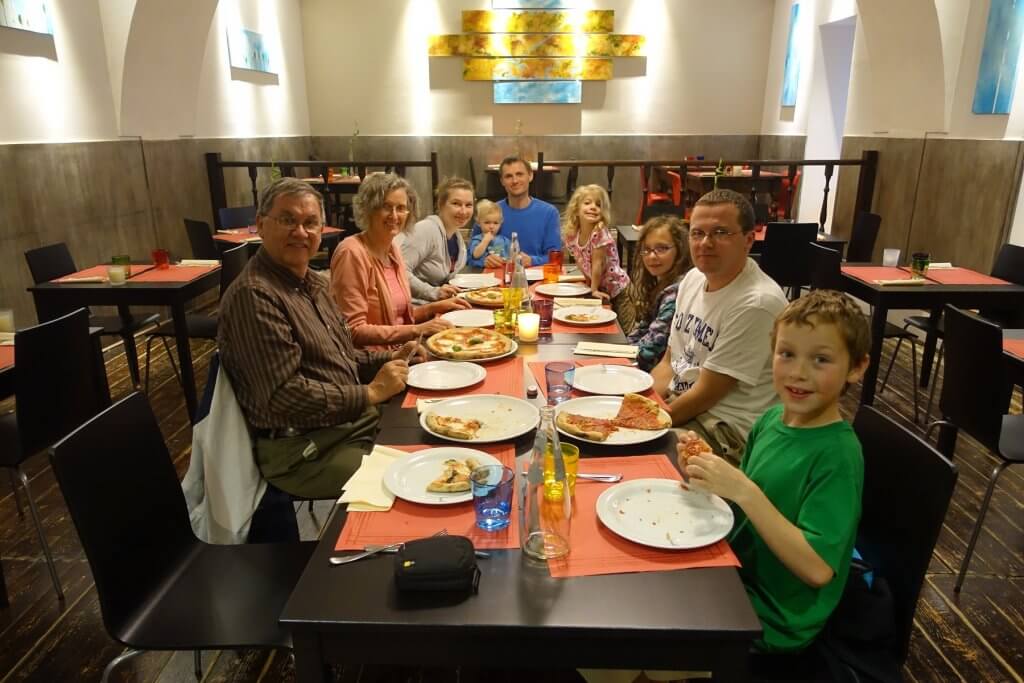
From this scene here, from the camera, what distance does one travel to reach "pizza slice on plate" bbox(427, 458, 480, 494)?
1.34 meters

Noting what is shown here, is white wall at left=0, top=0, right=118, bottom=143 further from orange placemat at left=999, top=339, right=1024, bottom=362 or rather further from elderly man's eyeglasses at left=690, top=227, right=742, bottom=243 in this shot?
orange placemat at left=999, top=339, right=1024, bottom=362

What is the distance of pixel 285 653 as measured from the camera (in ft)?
6.56

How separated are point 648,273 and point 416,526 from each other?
185 centimetres

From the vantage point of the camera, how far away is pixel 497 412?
1.74 meters

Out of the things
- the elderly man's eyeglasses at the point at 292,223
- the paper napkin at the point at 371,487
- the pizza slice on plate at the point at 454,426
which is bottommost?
the paper napkin at the point at 371,487

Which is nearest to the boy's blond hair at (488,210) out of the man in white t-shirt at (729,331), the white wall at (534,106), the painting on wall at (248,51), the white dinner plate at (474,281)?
the white dinner plate at (474,281)

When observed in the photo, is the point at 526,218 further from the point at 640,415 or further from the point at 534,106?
the point at 534,106

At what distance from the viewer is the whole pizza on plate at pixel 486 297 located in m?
2.96

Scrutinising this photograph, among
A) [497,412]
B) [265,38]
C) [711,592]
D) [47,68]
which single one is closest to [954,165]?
[497,412]

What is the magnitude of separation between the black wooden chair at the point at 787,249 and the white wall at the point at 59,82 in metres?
4.61

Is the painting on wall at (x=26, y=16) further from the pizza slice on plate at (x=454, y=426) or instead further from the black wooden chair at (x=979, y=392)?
the black wooden chair at (x=979, y=392)

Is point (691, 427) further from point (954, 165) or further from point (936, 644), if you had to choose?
point (954, 165)

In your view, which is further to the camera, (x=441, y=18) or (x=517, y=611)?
(x=441, y=18)

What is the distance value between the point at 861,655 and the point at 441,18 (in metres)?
8.67
